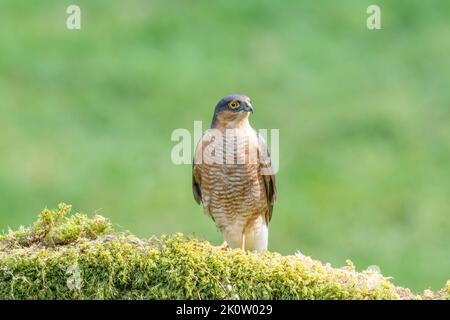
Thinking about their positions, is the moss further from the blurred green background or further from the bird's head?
the blurred green background

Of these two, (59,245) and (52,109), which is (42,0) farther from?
(59,245)

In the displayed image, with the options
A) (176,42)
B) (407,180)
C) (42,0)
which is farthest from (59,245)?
(42,0)

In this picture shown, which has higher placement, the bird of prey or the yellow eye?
the yellow eye

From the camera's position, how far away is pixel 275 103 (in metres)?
13.8

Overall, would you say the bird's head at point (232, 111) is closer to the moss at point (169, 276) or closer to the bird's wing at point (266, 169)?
the bird's wing at point (266, 169)

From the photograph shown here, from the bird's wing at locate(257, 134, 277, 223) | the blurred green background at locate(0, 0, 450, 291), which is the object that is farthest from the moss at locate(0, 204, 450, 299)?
the blurred green background at locate(0, 0, 450, 291)

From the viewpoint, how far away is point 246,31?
15234 mm

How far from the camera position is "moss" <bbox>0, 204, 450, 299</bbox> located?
206 inches

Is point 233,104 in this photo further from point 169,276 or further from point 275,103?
point 275,103

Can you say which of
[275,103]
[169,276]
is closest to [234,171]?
[169,276]

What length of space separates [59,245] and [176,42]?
9527mm

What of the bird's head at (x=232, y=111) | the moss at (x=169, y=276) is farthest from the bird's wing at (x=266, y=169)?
the moss at (x=169, y=276)

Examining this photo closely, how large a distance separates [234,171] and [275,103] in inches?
262

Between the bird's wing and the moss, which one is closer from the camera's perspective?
the moss
